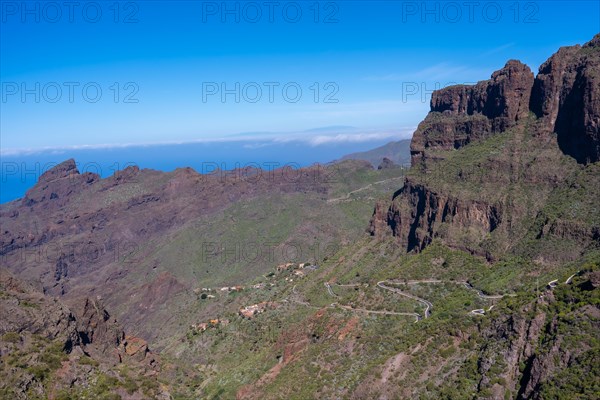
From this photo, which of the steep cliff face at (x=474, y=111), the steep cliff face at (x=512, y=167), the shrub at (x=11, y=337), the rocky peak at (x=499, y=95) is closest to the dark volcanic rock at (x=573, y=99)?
the steep cliff face at (x=512, y=167)

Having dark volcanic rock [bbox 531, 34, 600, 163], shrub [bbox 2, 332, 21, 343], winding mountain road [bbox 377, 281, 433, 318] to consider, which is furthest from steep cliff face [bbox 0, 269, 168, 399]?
dark volcanic rock [bbox 531, 34, 600, 163]

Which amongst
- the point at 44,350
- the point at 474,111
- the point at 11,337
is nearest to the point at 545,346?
the point at 44,350

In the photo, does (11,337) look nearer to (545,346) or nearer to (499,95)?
(545,346)

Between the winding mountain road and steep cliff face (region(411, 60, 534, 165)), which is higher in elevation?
steep cliff face (region(411, 60, 534, 165))

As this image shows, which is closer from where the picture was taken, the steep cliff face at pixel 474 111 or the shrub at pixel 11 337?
the shrub at pixel 11 337

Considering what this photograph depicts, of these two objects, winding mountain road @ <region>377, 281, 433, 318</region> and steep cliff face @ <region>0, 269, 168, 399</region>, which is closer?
steep cliff face @ <region>0, 269, 168, 399</region>

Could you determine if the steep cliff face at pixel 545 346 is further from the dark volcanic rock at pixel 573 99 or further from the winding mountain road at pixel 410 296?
the dark volcanic rock at pixel 573 99

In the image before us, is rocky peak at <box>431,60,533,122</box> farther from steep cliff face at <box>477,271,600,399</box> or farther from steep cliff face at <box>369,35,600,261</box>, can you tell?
steep cliff face at <box>477,271,600,399</box>

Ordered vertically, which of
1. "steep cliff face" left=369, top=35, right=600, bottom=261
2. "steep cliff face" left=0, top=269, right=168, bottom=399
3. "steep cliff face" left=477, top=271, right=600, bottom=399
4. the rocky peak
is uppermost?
the rocky peak
